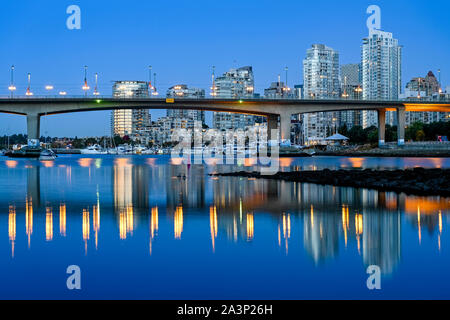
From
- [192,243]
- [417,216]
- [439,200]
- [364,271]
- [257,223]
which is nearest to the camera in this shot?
[364,271]

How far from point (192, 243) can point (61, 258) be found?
323cm

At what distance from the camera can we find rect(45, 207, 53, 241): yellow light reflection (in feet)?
47.3

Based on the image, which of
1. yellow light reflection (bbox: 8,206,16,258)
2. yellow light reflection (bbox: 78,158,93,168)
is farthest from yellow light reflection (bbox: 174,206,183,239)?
yellow light reflection (bbox: 78,158,93,168)

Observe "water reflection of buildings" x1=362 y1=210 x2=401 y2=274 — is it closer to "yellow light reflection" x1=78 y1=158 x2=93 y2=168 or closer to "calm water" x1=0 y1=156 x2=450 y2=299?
"calm water" x1=0 y1=156 x2=450 y2=299

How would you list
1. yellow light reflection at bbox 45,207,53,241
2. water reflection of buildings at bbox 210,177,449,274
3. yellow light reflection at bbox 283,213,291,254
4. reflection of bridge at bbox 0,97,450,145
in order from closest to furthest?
water reflection of buildings at bbox 210,177,449,274 → yellow light reflection at bbox 283,213,291,254 → yellow light reflection at bbox 45,207,53,241 → reflection of bridge at bbox 0,97,450,145

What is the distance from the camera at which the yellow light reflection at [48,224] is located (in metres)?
14.4

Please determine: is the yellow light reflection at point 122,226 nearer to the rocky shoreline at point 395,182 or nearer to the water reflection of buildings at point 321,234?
the water reflection of buildings at point 321,234

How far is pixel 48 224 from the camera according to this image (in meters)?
16.7

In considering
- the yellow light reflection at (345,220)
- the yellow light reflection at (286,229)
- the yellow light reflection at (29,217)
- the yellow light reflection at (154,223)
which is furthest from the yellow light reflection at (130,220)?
the yellow light reflection at (345,220)

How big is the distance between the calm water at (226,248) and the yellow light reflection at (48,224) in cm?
4

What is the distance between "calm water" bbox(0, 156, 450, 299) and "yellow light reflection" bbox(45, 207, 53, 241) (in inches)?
1.6
